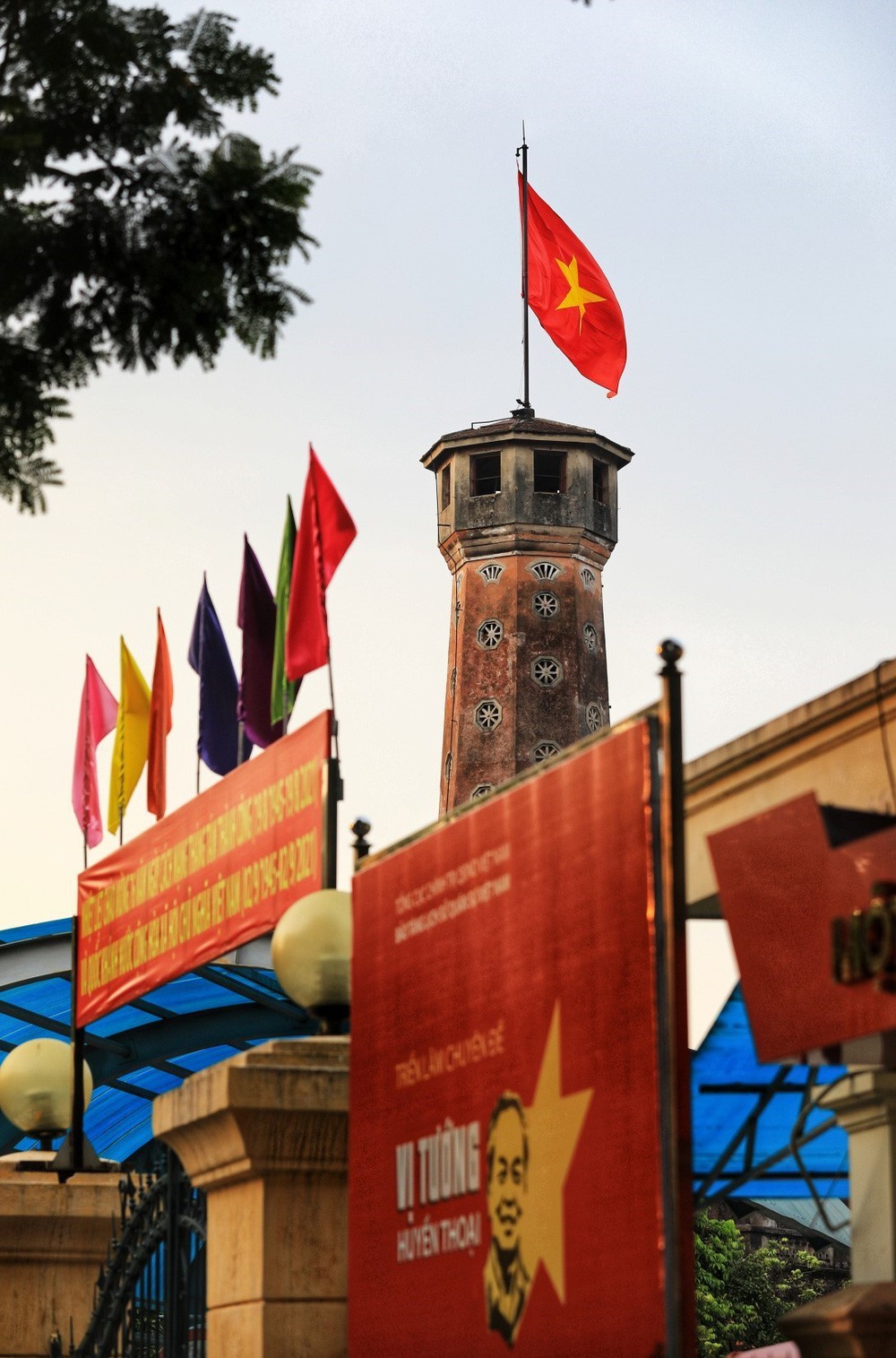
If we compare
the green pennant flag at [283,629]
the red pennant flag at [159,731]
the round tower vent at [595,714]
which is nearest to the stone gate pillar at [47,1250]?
the green pennant flag at [283,629]

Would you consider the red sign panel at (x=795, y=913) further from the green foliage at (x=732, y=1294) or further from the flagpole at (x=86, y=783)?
the green foliage at (x=732, y=1294)

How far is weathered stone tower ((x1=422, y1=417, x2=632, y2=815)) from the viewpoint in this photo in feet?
269

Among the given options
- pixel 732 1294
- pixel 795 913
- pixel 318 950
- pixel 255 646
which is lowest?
pixel 732 1294

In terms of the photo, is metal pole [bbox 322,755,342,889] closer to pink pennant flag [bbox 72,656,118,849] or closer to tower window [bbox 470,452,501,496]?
pink pennant flag [bbox 72,656,118,849]

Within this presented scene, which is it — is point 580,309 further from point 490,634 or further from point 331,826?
point 331,826

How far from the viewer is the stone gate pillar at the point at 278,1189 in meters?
8.52

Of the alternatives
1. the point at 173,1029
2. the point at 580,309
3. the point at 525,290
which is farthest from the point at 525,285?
the point at 173,1029

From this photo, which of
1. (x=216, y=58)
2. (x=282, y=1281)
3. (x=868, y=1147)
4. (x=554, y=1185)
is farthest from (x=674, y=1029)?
(x=216, y=58)

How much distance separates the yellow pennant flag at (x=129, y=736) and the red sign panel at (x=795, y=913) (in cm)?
978

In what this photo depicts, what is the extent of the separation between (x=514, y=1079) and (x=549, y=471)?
77.7m

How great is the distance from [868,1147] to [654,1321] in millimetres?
1866

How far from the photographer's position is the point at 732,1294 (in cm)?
4428

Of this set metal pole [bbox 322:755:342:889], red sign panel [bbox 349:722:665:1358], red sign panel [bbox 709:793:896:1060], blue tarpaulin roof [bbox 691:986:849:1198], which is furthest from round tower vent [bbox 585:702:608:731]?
red sign panel [bbox 709:793:896:1060]

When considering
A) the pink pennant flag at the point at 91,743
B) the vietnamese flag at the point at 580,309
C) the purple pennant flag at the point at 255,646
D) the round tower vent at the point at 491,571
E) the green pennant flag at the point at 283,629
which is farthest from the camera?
the round tower vent at the point at 491,571
